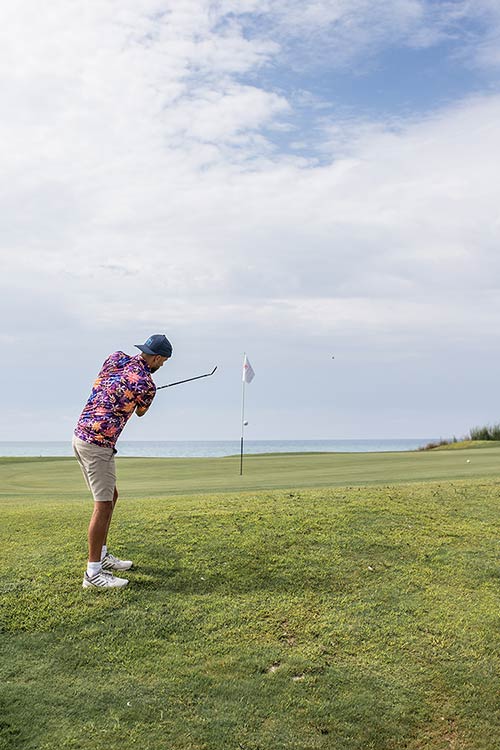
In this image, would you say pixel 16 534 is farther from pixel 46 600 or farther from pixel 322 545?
pixel 322 545

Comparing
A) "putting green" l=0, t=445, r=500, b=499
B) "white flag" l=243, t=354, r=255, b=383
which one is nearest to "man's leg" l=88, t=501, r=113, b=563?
"putting green" l=0, t=445, r=500, b=499

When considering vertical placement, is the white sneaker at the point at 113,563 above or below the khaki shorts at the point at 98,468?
below

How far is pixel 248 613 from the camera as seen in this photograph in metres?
7.27

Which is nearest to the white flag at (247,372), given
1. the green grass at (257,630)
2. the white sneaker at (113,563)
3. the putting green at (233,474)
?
the putting green at (233,474)

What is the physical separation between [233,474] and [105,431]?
43.0 feet

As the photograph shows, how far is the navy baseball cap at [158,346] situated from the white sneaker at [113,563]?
2.24 meters

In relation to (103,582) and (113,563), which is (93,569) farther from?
(113,563)

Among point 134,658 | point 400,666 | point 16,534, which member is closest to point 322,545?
point 400,666

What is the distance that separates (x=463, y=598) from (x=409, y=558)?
1006 mm

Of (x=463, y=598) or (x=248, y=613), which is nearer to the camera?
(x=248, y=613)

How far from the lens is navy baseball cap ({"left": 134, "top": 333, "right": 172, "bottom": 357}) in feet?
25.5

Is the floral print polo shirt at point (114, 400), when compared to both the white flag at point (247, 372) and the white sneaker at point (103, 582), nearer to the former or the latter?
the white sneaker at point (103, 582)

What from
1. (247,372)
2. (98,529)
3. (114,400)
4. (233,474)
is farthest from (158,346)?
(247,372)

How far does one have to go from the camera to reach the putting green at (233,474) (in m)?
16.2
